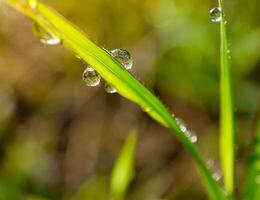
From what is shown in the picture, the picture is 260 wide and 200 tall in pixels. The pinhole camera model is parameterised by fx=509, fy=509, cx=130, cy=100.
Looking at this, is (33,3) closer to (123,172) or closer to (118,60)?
(118,60)

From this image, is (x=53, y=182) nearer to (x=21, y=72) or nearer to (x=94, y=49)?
(x=21, y=72)

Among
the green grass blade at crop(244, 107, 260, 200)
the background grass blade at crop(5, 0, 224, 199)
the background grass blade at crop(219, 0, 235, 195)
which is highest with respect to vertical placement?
the background grass blade at crop(5, 0, 224, 199)

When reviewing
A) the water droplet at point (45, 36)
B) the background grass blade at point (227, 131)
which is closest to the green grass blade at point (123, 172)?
the background grass blade at point (227, 131)

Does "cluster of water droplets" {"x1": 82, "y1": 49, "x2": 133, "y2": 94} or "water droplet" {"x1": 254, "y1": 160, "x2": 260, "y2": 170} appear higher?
"cluster of water droplets" {"x1": 82, "y1": 49, "x2": 133, "y2": 94}

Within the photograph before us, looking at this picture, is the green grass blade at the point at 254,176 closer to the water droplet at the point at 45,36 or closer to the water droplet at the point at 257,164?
the water droplet at the point at 257,164

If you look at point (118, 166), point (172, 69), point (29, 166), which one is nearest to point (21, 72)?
point (29, 166)

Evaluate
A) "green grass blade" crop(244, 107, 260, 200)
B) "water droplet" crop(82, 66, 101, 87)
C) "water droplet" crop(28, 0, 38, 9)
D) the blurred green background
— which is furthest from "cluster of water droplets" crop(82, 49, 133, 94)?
the blurred green background

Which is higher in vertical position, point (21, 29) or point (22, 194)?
point (21, 29)

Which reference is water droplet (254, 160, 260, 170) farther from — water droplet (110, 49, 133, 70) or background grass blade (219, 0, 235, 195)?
water droplet (110, 49, 133, 70)
